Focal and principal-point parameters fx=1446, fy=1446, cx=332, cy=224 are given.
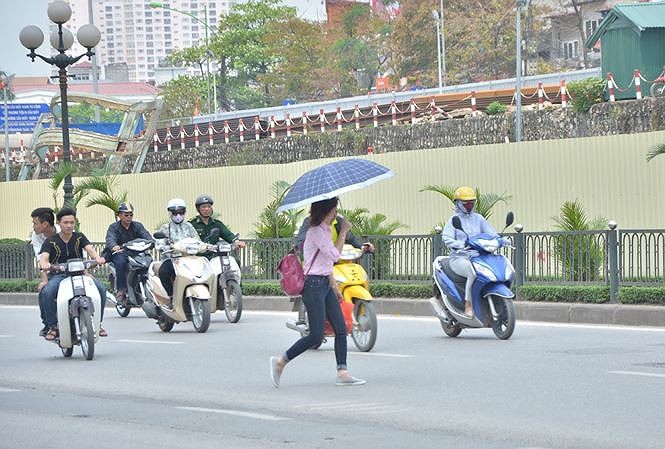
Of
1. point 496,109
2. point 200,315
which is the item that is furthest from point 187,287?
point 496,109

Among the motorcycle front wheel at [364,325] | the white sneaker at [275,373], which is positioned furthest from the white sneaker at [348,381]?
the motorcycle front wheel at [364,325]

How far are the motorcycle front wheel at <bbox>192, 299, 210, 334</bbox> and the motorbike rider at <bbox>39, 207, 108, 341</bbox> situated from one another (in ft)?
9.41

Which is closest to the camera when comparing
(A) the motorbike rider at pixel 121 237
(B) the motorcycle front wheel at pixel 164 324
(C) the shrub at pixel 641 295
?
(C) the shrub at pixel 641 295

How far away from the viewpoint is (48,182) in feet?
136

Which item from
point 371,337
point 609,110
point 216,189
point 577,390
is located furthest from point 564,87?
point 577,390

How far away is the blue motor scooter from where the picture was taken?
50.7 feet

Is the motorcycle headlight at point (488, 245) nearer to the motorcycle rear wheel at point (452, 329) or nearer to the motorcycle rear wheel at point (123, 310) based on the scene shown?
the motorcycle rear wheel at point (452, 329)

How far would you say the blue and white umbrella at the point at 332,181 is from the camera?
11914 millimetres

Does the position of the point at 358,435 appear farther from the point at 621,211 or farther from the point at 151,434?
the point at 621,211

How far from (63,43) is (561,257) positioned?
12.5m

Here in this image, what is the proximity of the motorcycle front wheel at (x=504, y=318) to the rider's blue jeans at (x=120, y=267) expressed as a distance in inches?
318

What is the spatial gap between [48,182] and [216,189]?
7962 mm

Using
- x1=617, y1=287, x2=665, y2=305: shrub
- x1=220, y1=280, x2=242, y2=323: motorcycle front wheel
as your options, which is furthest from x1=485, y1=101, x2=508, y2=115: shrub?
x1=617, y1=287, x2=665, y2=305: shrub

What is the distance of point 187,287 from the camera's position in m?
18.2
